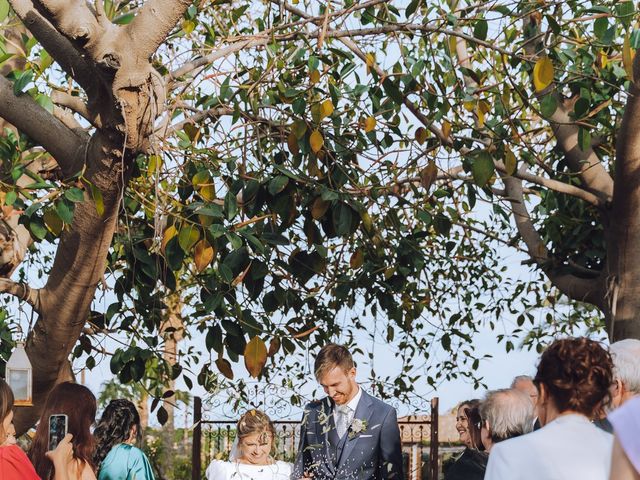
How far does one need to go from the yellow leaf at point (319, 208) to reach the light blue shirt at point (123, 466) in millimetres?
1419

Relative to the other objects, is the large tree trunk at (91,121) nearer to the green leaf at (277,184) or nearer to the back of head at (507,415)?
the green leaf at (277,184)

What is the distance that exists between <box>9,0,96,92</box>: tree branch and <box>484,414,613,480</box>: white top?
2.64 metres

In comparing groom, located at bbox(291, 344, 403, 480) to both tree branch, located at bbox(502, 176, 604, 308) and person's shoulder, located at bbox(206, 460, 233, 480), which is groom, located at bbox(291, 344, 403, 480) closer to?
person's shoulder, located at bbox(206, 460, 233, 480)

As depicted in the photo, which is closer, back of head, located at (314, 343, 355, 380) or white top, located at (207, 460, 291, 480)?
back of head, located at (314, 343, 355, 380)

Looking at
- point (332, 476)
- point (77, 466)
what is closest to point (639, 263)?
point (332, 476)

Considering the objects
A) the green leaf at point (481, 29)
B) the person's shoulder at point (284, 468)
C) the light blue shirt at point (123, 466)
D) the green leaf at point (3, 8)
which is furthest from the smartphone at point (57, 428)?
the green leaf at point (481, 29)

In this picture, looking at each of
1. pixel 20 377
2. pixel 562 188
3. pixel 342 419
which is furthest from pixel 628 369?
pixel 562 188

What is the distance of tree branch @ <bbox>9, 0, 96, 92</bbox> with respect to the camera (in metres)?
4.53

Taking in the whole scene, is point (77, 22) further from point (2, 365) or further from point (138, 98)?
point (2, 365)

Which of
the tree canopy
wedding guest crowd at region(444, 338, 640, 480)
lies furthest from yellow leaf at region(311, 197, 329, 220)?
wedding guest crowd at region(444, 338, 640, 480)

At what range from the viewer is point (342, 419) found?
489 centimetres

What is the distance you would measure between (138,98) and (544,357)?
226 cm

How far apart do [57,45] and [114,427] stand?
1.72m

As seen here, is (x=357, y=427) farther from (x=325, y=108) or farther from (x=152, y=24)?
(x=152, y=24)
